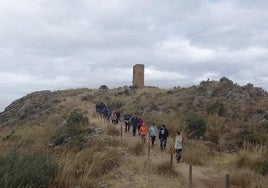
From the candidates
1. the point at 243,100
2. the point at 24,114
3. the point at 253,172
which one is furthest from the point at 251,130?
the point at 24,114

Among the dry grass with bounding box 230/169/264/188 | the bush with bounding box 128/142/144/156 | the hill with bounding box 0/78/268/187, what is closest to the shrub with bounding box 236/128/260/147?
the hill with bounding box 0/78/268/187

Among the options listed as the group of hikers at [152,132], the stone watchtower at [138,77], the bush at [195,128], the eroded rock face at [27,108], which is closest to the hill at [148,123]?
the bush at [195,128]

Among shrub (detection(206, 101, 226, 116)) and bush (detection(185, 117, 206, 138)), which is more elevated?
shrub (detection(206, 101, 226, 116))

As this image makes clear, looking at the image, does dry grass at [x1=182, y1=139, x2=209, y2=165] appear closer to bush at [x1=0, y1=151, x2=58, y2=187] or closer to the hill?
the hill

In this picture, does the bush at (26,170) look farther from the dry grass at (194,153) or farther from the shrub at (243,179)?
the dry grass at (194,153)

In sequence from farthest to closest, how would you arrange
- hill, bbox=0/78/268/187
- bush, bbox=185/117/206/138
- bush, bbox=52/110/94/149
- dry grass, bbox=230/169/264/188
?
bush, bbox=185/117/206/138 → bush, bbox=52/110/94/149 → hill, bbox=0/78/268/187 → dry grass, bbox=230/169/264/188

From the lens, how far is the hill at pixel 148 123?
43.8 feet

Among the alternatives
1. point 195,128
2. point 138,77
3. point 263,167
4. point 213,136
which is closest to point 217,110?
point 195,128

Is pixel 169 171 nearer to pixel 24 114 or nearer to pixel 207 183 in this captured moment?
pixel 207 183

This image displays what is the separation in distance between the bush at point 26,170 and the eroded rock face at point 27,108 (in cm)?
3407

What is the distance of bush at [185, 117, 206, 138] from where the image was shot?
23378 millimetres

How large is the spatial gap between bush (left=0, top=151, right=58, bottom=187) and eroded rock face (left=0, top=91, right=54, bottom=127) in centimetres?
3407

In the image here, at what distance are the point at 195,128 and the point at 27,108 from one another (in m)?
30.1

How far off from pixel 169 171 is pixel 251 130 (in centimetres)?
1008
